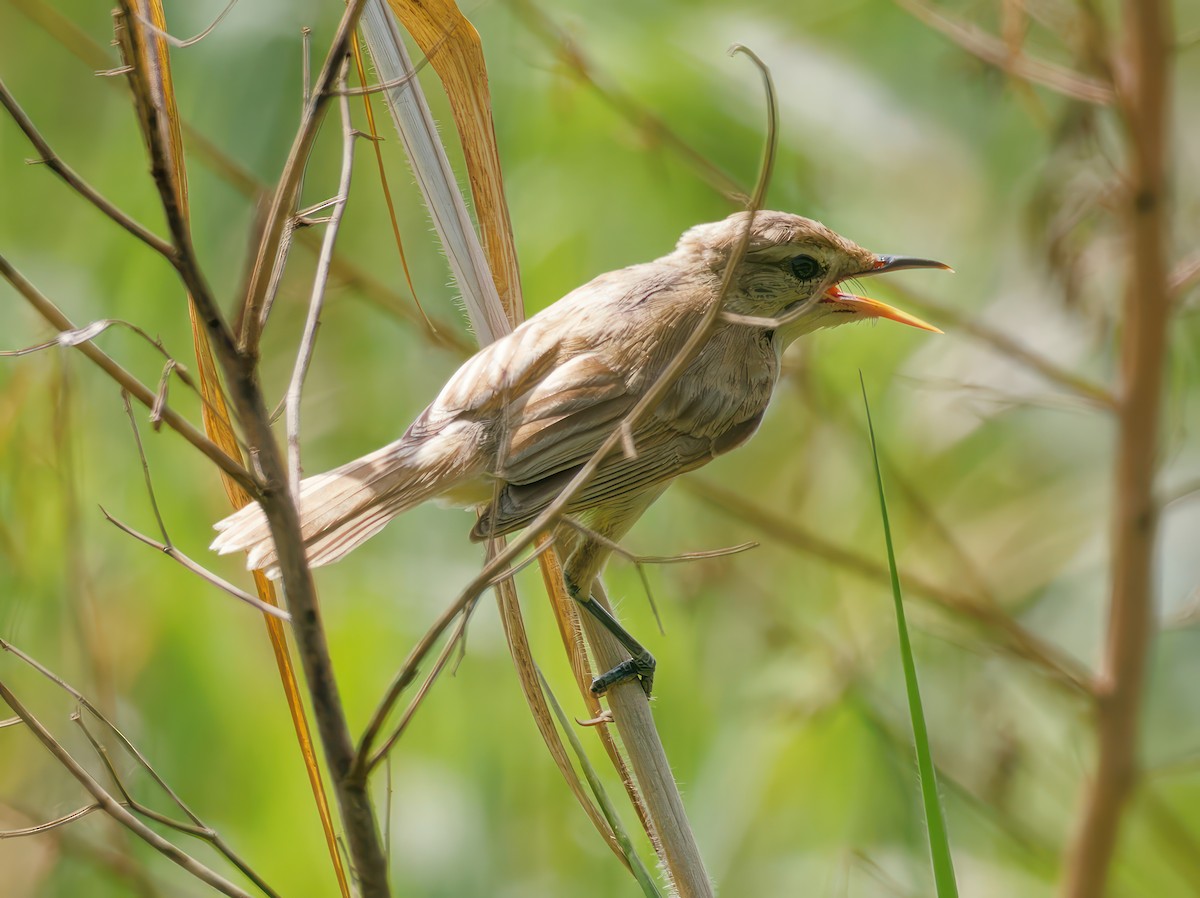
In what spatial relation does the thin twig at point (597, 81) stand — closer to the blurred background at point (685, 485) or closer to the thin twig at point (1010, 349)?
the blurred background at point (685, 485)

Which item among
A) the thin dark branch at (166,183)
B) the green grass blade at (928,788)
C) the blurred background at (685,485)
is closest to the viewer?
the thin dark branch at (166,183)

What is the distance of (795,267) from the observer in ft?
10.5

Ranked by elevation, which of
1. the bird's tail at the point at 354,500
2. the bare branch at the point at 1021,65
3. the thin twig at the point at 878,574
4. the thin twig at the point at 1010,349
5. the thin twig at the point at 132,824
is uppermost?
the bare branch at the point at 1021,65

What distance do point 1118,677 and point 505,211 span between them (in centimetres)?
164

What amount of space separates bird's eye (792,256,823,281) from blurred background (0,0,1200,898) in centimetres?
44

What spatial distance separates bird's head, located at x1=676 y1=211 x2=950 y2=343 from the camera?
3.14 m

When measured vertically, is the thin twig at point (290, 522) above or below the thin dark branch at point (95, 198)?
below

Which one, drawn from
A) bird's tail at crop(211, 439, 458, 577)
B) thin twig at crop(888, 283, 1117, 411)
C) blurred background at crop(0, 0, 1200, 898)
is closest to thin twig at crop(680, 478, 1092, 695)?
blurred background at crop(0, 0, 1200, 898)

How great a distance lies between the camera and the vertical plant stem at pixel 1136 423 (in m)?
2.54

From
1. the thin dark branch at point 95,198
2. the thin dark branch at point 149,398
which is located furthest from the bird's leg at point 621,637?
the thin dark branch at point 95,198

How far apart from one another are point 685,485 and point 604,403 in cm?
117

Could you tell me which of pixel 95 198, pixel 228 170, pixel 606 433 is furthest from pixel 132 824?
pixel 228 170

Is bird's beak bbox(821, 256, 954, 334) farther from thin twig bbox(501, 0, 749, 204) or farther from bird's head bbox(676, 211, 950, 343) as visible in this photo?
thin twig bbox(501, 0, 749, 204)

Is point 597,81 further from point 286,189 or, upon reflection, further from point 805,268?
point 286,189
